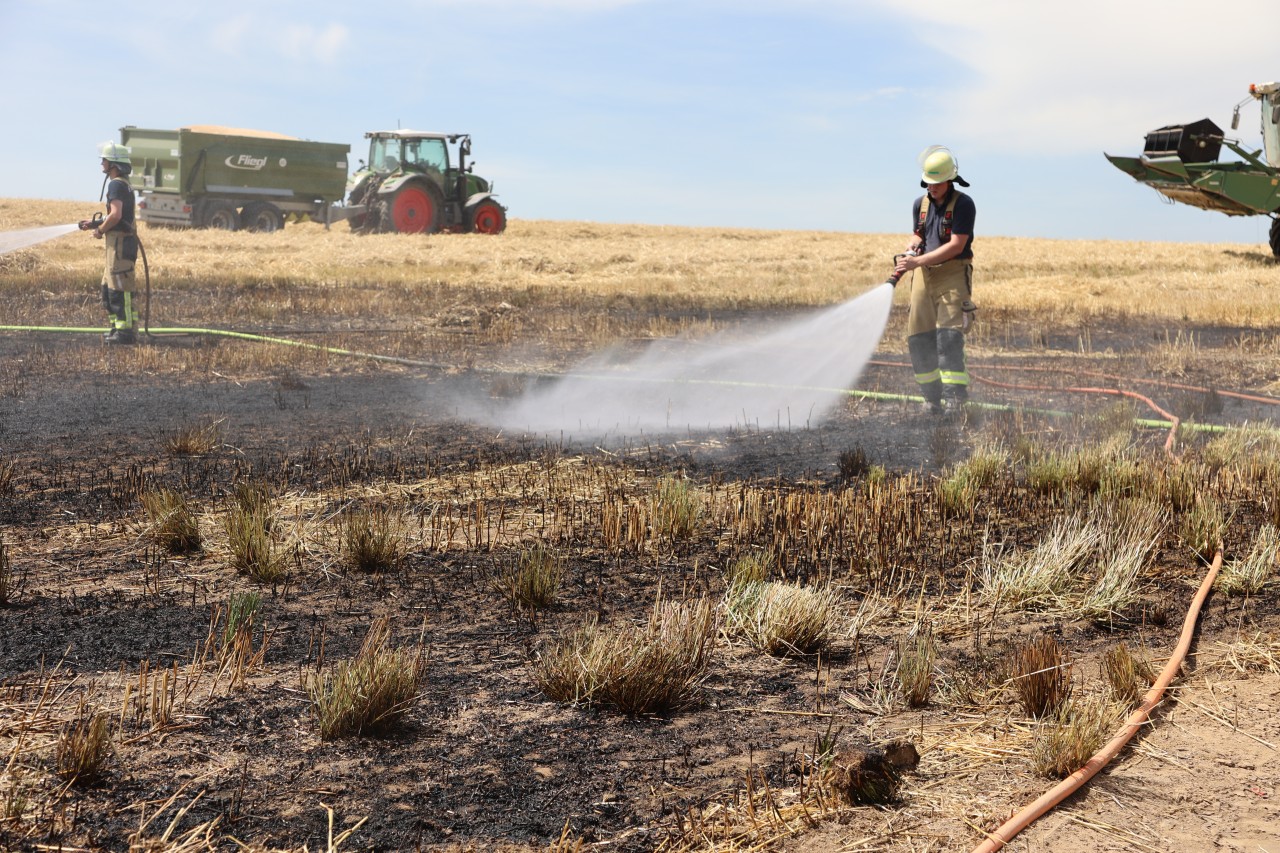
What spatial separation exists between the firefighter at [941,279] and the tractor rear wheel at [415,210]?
72.9 ft

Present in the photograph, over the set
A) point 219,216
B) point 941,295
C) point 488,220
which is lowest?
point 941,295

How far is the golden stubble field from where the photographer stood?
2.97 meters

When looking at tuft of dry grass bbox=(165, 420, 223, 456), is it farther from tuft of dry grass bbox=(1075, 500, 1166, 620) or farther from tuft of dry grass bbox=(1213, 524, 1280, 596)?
tuft of dry grass bbox=(1213, 524, 1280, 596)

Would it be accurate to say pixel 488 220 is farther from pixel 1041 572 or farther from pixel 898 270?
pixel 1041 572

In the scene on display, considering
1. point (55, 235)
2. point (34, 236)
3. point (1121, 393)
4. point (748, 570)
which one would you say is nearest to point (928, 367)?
point (1121, 393)

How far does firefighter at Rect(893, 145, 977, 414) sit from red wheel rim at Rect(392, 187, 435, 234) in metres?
22.2

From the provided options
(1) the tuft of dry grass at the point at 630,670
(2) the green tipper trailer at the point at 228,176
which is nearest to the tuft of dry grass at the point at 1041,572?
(1) the tuft of dry grass at the point at 630,670

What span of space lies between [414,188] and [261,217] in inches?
200

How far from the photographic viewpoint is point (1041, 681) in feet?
11.8

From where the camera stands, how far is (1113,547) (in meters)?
5.17

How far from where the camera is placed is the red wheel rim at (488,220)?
101ft

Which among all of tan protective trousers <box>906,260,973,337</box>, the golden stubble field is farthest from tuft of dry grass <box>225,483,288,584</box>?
tan protective trousers <box>906,260,973,337</box>

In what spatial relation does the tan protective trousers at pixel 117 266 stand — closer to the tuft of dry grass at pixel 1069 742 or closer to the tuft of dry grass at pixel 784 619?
the tuft of dry grass at pixel 784 619

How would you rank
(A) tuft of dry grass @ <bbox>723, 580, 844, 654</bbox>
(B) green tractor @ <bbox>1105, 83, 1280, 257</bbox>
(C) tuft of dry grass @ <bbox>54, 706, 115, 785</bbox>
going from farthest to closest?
(B) green tractor @ <bbox>1105, 83, 1280, 257</bbox>
(A) tuft of dry grass @ <bbox>723, 580, 844, 654</bbox>
(C) tuft of dry grass @ <bbox>54, 706, 115, 785</bbox>
